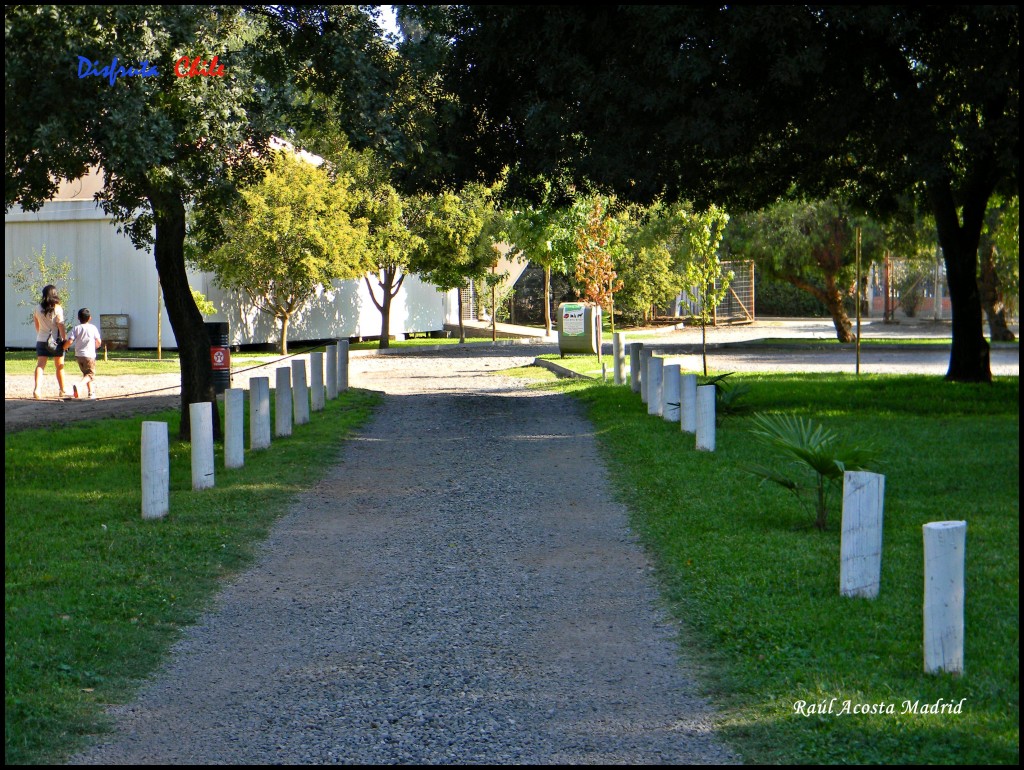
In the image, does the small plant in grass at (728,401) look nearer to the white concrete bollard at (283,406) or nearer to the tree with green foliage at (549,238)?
the white concrete bollard at (283,406)

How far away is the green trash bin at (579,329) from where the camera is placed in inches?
1084

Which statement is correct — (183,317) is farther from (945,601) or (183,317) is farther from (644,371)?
(945,601)

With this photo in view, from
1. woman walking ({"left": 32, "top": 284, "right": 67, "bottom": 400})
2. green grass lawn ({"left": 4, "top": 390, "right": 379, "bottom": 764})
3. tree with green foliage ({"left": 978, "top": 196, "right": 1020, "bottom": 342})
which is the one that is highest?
tree with green foliage ({"left": 978, "top": 196, "right": 1020, "bottom": 342})

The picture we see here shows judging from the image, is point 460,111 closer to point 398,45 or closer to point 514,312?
point 398,45

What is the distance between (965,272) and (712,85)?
773 centimetres

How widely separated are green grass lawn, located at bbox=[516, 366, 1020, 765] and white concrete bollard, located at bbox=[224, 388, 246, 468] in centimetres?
374

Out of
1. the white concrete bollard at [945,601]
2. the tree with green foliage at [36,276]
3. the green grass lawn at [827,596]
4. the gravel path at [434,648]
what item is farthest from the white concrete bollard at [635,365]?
the tree with green foliage at [36,276]

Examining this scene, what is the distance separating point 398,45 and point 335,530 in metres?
6.31

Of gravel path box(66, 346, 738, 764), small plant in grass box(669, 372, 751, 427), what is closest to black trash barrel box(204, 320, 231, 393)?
gravel path box(66, 346, 738, 764)

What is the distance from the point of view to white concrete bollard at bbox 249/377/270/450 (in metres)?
12.3

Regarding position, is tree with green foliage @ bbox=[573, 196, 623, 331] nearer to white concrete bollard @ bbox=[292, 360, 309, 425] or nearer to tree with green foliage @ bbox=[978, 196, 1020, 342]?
tree with green foliage @ bbox=[978, 196, 1020, 342]

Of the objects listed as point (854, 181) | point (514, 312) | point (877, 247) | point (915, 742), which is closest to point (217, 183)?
point (915, 742)

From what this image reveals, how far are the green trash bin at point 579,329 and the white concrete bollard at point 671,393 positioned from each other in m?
13.0

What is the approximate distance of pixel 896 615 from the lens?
593cm
